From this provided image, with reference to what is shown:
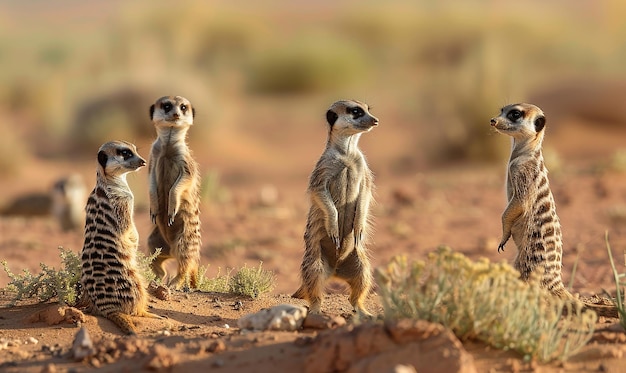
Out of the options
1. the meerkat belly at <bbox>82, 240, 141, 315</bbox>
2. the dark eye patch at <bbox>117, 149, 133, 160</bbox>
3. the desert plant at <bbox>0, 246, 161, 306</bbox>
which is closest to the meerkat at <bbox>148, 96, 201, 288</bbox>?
the desert plant at <bbox>0, 246, 161, 306</bbox>

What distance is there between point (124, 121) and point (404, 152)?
605cm

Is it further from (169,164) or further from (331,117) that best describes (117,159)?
(331,117)

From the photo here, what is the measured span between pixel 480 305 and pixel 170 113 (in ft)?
10.8

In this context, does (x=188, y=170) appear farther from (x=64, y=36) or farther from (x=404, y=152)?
(x=64, y=36)

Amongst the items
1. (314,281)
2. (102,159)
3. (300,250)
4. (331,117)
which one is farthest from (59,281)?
(300,250)

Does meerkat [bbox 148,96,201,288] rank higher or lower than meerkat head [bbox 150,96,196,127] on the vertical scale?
lower

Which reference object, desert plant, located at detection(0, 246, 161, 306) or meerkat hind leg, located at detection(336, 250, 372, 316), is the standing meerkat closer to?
meerkat hind leg, located at detection(336, 250, 372, 316)

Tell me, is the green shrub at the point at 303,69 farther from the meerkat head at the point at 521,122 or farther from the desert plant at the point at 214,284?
the meerkat head at the point at 521,122

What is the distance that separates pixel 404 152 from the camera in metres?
19.8

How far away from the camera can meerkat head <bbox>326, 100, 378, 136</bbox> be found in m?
6.31

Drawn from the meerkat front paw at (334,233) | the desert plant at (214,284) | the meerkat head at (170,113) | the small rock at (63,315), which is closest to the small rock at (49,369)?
the small rock at (63,315)

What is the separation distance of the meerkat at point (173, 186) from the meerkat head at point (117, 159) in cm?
101

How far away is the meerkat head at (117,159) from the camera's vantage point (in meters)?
6.14


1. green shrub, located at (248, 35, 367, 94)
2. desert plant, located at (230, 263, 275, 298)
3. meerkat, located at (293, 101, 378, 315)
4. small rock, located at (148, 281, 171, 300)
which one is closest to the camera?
meerkat, located at (293, 101, 378, 315)
